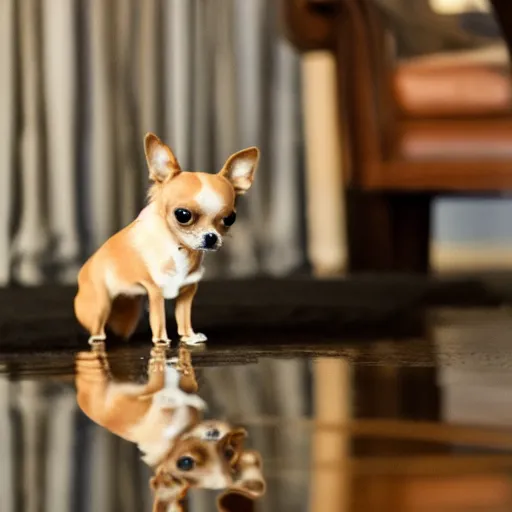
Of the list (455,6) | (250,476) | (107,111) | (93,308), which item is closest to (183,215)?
(93,308)

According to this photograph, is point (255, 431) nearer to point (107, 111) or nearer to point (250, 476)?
point (250, 476)

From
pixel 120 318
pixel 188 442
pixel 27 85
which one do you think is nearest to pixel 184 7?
pixel 27 85

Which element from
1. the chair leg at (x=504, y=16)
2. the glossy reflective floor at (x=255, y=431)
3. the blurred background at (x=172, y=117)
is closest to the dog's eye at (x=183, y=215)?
the glossy reflective floor at (x=255, y=431)

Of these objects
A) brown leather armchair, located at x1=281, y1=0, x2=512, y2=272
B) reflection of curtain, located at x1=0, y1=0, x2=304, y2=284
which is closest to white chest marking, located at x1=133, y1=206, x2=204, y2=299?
brown leather armchair, located at x1=281, y1=0, x2=512, y2=272

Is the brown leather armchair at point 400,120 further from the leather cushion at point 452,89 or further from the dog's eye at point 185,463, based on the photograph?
the dog's eye at point 185,463

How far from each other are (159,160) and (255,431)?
32 centimetres

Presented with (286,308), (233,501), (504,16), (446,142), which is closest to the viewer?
(233,501)

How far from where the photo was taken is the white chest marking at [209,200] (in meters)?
0.73

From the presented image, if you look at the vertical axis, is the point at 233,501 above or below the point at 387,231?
below

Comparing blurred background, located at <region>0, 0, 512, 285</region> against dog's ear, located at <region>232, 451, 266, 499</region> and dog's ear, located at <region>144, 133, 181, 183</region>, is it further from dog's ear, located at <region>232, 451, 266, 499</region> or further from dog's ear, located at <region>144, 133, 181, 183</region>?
dog's ear, located at <region>232, 451, 266, 499</region>

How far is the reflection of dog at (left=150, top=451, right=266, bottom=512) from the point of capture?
0.35 metres

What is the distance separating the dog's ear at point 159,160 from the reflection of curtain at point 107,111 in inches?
65.6

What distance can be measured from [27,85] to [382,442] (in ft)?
7.40

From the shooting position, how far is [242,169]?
759 millimetres
